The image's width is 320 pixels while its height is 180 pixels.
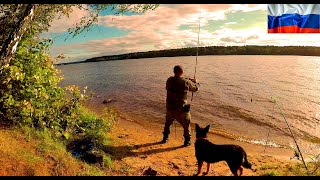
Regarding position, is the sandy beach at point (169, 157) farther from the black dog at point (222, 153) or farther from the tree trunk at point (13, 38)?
the tree trunk at point (13, 38)

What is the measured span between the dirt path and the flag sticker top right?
4063 millimetres

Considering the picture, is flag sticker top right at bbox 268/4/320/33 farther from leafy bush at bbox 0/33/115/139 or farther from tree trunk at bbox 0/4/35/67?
tree trunk at bbox 0/4/35/67

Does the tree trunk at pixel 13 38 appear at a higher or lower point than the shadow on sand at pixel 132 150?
higher

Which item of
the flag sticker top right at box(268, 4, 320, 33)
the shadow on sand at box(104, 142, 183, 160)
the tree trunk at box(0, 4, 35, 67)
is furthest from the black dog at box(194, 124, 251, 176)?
the tree trunk at box(0, 4, 35, 67)

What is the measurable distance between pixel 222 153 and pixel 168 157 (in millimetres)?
2625

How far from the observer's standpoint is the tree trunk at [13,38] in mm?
7000

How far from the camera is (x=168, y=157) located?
899 centimetres

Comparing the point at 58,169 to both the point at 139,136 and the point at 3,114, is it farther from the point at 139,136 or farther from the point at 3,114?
the point at 139,136

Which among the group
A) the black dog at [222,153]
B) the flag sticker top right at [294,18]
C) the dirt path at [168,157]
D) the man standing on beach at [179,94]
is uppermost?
the flag sticker top right at [294,18]

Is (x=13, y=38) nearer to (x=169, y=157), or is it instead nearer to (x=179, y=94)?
(x=179, y=94)

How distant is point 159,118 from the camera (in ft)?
53.3

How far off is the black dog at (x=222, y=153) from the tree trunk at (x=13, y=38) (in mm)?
4965

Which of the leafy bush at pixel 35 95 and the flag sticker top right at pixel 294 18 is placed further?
the flag sticker top right at pixel 294 18

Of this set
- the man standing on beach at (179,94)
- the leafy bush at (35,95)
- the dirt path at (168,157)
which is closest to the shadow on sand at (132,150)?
the dirt path at (168,157)
